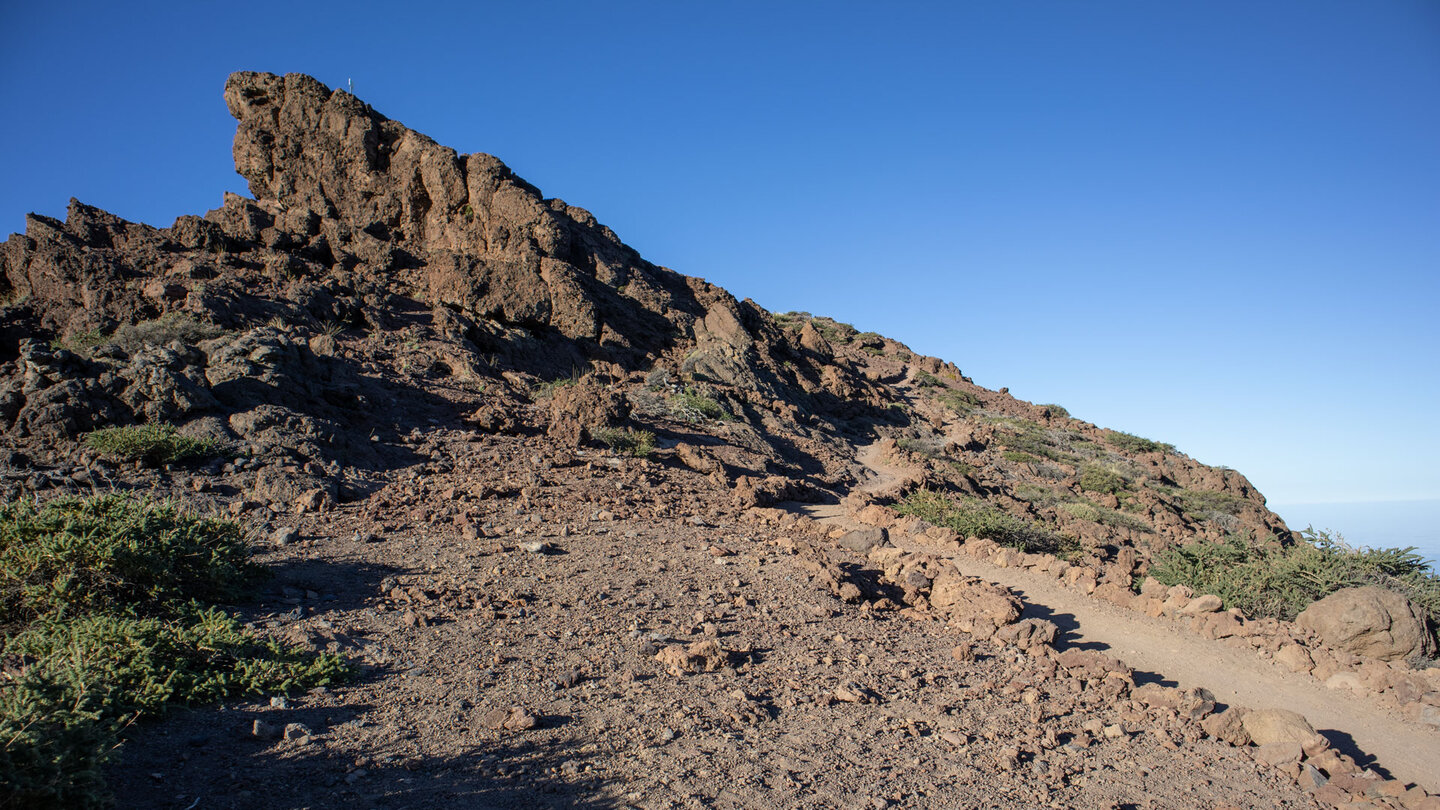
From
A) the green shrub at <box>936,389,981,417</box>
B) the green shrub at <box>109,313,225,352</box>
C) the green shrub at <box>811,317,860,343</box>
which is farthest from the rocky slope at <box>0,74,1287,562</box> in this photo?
the green shrub at <box>811,317,860,343</box>

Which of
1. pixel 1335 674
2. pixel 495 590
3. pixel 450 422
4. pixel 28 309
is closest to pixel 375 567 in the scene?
pixel 495 590

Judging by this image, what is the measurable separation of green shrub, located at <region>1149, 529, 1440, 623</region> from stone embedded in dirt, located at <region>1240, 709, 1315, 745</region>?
10.7ft

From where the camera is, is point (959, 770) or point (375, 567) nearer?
point (959, 770)

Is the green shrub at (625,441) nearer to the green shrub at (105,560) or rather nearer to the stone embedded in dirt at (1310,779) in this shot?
the green shrub at (105,560)

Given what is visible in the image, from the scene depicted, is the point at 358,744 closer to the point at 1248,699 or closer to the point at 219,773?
the point at 219,773

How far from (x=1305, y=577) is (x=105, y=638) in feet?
33.7

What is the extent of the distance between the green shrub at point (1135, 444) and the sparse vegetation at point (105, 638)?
27.6 metres

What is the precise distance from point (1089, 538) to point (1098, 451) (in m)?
15.4

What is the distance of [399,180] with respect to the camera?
16.9 metres

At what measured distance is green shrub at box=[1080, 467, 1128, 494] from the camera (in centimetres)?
1792

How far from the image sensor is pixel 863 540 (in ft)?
28.1

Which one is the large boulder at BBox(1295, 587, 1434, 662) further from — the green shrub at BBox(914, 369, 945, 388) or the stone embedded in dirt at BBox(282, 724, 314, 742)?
the green shrub at BBox(914, 369, 945, 388)

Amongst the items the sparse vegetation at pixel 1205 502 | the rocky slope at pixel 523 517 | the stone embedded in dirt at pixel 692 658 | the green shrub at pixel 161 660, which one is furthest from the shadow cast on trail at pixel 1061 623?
the sparse vegetation at pixel 1205 502

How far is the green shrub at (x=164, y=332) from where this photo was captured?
10.3 m
